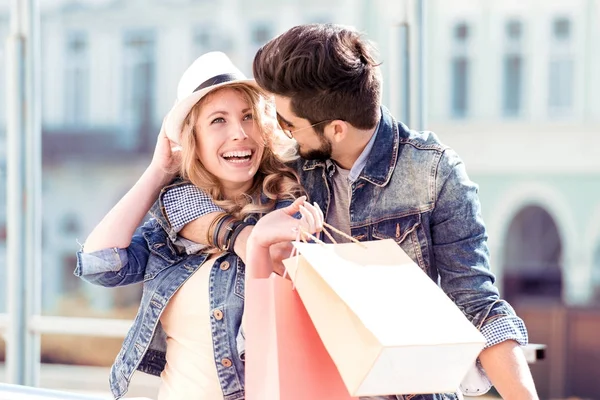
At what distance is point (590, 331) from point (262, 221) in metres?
11.2

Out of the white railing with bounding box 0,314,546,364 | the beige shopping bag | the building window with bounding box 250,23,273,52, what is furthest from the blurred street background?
the beige shopping bag

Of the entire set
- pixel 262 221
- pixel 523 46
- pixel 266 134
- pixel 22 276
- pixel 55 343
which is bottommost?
pixel 55 343

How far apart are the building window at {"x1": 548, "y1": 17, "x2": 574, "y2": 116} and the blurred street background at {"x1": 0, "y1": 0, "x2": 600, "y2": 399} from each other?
0.8 inches

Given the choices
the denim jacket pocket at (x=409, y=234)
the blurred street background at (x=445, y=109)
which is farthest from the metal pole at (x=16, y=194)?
the blurred street background at (x=445, y=109)

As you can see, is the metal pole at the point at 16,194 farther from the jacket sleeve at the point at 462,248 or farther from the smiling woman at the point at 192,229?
the jacket sleeve at the point at 462,248

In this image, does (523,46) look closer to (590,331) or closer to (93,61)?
(590,331)

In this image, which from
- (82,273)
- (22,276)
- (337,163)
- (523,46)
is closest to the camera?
(337,163)

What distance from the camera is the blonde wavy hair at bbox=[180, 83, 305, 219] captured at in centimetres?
167

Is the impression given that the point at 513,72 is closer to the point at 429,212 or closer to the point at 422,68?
the point at 422,68

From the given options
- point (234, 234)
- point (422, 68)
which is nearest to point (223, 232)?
point (234, 234)

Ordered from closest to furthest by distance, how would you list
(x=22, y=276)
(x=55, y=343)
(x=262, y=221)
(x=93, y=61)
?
(x=262, y=221), (x=22, y=276), (x=55, y=343), (x=93, y=61)

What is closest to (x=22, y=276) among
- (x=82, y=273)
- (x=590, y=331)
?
(x=82, y=273)

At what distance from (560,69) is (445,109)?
5.92 ft

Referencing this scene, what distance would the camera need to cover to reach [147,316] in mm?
1676
